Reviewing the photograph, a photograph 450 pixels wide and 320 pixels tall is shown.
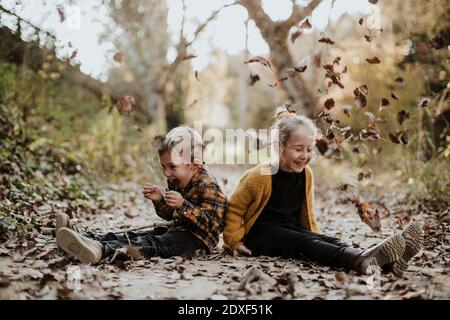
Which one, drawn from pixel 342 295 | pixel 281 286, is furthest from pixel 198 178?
pixel 342 295

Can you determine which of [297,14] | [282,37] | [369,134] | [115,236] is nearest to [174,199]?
[115,236]

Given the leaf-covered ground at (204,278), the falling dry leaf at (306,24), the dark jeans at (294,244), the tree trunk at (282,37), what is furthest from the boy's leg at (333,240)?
the tree trunk at (282,37)

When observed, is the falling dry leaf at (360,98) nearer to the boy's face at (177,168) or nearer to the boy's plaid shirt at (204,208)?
the boy's plaid shirt at (204,208)

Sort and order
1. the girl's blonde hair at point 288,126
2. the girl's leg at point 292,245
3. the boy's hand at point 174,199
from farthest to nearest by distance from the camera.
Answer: the girl's blonde hair at point 288,126 < the boy's hand at point 174,199 < the girl's leg at point 292,245

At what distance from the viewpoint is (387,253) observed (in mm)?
3100

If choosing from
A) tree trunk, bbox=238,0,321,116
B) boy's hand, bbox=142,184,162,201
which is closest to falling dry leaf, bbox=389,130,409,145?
tree trunk, bbox=238,0,321,116

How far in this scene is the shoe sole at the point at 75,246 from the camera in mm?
3213

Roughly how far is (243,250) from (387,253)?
1.17m

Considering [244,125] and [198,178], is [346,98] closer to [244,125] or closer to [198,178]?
[198,178]

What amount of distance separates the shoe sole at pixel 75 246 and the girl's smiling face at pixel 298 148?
162 centimetres

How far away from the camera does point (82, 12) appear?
7047 mm

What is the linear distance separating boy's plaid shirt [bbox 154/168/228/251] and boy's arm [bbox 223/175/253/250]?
2.0 inches

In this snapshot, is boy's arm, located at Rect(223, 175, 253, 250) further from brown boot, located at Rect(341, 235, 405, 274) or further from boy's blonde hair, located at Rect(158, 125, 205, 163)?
brown boot, located at Rect(341, 235, 405, 274)
